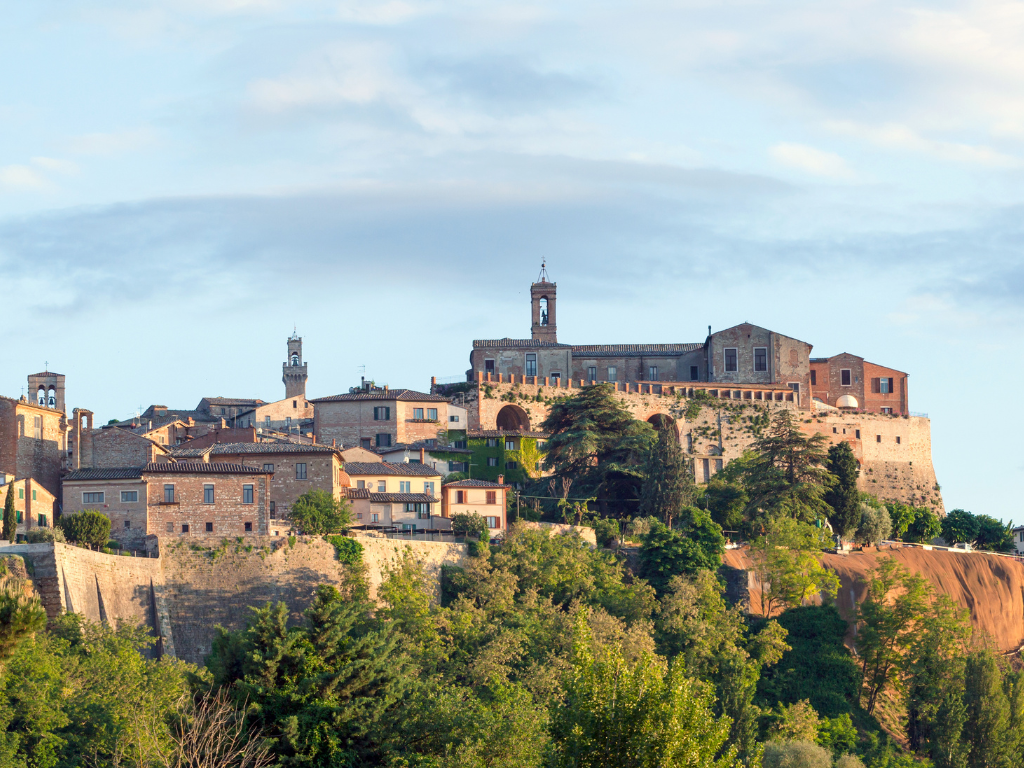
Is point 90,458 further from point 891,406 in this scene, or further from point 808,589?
point 891,406

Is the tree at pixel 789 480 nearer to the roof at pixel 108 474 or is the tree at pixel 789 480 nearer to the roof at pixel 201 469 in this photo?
the roof at pixel 201 469

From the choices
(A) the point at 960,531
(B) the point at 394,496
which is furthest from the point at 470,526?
(A) the point at 960,531

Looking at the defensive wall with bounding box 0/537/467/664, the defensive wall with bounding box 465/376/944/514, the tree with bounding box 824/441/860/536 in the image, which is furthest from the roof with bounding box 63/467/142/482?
the tree with bounding box 824/441/860/536

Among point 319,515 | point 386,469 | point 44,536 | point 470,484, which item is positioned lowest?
point 44,536

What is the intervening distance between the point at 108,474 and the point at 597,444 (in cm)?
2724

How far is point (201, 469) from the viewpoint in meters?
69.5

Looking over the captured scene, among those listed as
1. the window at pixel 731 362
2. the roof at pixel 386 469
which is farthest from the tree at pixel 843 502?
the roof at pixel 386 469

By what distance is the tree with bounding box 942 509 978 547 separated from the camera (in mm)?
98688

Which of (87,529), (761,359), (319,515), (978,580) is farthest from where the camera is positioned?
(761,359)

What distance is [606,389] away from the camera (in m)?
91.8

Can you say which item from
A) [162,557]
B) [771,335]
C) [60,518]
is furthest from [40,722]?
[771,335]

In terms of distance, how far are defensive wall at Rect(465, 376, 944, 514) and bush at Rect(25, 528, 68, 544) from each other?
116 ft

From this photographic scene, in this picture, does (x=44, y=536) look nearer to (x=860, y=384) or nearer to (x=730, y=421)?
(x=730, y=421)

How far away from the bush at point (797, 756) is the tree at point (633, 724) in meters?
23.1
